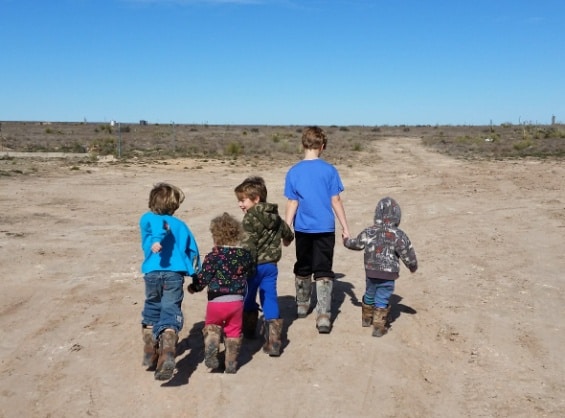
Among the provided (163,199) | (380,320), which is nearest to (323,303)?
(380,320)

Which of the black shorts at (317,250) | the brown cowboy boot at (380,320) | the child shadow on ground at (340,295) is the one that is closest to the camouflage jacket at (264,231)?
the black shorts at (317,250)

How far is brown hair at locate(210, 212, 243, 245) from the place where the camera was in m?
4.45

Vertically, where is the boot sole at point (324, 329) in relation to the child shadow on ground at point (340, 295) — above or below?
above

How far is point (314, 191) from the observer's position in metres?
5.34

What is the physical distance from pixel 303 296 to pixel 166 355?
1.90 meters

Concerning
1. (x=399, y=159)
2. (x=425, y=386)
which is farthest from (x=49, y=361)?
(x=399, y=159)

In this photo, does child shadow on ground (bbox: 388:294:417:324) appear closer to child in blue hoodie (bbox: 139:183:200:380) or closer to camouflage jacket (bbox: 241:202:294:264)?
camouflage jacket (bbox: 241:202:294:264)

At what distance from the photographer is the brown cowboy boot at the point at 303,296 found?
577cm

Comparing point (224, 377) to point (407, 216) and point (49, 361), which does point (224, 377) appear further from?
point (407, 216)

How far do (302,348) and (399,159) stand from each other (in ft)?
79.9

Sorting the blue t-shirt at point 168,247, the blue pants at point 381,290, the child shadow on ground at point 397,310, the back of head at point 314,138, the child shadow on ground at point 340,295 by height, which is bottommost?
the child shadow on ground at point 340,295

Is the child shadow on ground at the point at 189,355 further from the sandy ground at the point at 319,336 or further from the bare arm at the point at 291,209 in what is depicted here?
the bare arm at the point at 291,209

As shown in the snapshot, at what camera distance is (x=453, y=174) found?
2053 centimetres

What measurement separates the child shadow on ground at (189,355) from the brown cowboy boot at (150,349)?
0.68 feet
